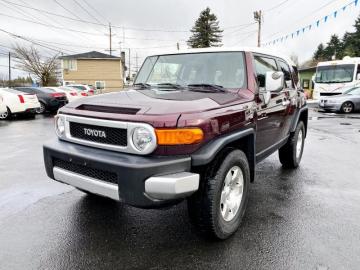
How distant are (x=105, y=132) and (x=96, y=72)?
41.7 metres

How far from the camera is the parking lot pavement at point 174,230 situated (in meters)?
2.74

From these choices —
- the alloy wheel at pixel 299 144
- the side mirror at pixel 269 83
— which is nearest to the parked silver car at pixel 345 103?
the alloy wheel at pixel 299 144

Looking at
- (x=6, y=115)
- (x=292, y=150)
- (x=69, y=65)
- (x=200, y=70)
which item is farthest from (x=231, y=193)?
(x=69, y=65)

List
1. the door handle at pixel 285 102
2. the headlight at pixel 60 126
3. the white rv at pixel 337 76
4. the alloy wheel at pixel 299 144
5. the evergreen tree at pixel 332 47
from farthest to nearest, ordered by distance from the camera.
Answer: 1. the evergreen tree at pixel 332 47
2. the white rv at pixel 337 76
3. the alloy wheel at pixel 299 144
4. the door handle at pixel 285 102
5. the headlight at pixel 60 126

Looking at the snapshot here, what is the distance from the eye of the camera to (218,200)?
2830mm

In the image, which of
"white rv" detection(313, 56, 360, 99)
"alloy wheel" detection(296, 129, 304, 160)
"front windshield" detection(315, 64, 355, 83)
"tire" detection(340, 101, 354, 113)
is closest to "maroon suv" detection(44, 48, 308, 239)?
"alloy wheel" detection(296, 129, 304, 160)

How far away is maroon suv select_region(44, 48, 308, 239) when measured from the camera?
2.57 meters

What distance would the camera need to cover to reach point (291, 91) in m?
5.04

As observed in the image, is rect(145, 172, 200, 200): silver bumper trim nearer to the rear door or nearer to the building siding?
the rear door

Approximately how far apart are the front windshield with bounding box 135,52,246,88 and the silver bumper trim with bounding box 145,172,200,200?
1.50 m

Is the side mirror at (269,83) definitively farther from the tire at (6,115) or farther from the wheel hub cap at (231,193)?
the tire at (6,115)

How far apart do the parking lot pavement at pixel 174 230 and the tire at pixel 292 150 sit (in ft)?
1.27

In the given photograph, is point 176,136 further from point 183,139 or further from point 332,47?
point 332,47

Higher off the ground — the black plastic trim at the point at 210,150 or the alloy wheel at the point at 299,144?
the black plastic trim at the point at 210,150
